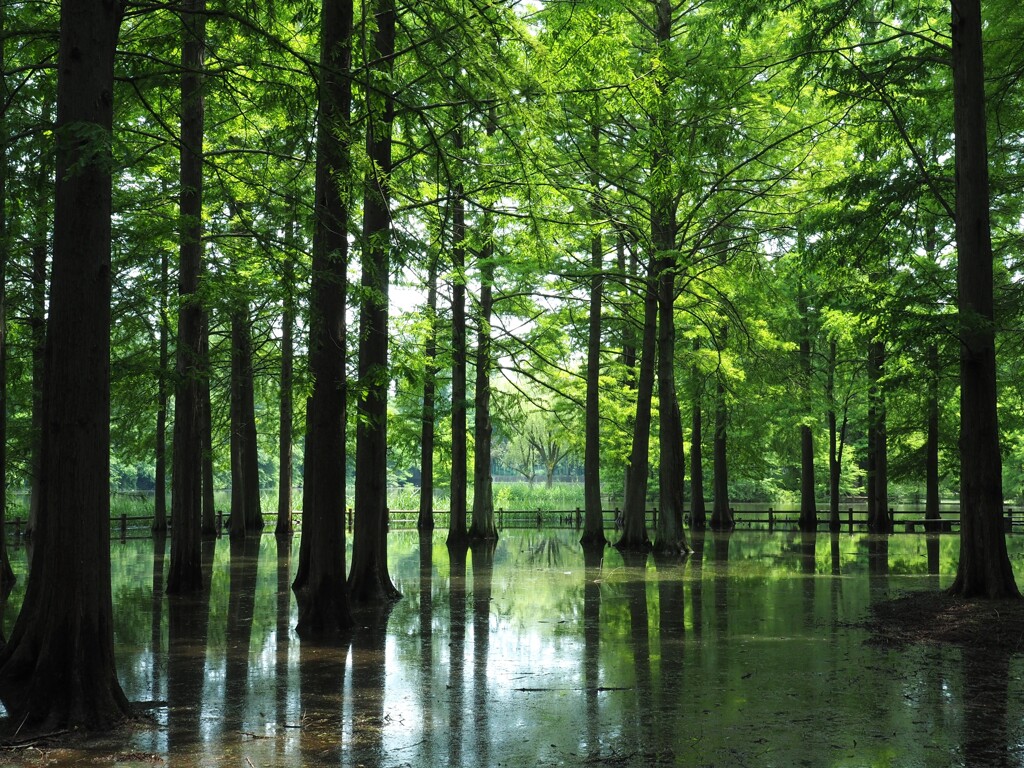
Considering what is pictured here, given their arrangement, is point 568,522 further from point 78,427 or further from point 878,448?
point 78,427

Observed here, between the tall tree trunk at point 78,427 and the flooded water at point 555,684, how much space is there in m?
0.59

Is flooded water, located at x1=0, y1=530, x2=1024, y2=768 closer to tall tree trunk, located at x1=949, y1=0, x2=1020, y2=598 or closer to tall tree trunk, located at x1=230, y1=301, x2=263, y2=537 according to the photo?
tall tree trunk, located at x1=949, y1=0, x2=1020, y2=598

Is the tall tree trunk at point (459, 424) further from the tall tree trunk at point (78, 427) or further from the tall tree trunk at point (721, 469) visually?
the tall tree trunk at point (78, 427)

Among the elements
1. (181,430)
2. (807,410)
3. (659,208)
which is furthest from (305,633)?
(807,410)

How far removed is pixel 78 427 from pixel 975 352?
1103 cm

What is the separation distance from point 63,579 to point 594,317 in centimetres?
1937

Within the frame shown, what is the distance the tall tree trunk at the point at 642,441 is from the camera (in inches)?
911

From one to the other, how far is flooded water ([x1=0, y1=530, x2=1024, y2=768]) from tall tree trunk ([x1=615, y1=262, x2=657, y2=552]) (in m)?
7.56

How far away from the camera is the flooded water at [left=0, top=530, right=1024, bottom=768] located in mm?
6078

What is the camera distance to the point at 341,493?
11.2 m

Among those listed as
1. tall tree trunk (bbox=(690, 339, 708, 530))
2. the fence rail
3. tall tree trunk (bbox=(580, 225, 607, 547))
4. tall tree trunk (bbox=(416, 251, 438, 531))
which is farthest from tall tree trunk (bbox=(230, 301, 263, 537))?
tall tree trunk (bbox=(690, 339, 708, 530))

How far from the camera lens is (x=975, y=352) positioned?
41.7 ft

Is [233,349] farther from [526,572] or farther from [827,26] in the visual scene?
[827,26]

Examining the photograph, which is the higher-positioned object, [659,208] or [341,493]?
[659,208]
